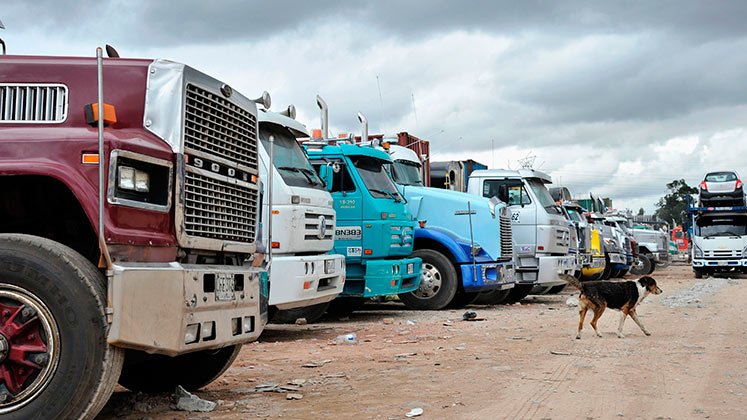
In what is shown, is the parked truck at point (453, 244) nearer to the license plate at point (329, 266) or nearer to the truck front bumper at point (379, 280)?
the truck front bumper at point (379, 280)

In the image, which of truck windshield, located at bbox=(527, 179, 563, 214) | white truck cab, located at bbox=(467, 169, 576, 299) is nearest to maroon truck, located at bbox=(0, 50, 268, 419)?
white truck cab, located at bbox=(467, 169, 576, 299)

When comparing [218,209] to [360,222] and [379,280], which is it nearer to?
[379,280]

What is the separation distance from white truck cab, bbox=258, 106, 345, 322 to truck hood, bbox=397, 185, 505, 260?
4527mm

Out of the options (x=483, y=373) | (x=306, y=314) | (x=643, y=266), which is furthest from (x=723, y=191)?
(x=483, y=373)

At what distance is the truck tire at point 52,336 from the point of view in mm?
4594

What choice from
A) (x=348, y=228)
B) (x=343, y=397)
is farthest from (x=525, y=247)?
(x=343, y=397)

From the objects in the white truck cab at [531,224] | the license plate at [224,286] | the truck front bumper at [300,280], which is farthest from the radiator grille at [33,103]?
the white truck cab at [531,224]

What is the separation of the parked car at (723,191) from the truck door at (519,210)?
17.1m

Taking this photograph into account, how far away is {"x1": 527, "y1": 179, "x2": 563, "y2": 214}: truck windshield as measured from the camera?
17.6 meters

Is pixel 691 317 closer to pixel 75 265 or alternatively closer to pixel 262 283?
pixel 262 283

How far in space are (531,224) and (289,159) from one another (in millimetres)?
7981

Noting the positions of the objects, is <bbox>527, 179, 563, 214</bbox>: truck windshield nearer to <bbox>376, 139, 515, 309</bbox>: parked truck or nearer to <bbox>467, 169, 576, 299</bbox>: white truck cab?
<bbox>467, 169, 576, 299</bbox>: white truck cab

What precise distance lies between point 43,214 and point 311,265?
15.7 feet

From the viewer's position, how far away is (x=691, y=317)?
1391 cm
